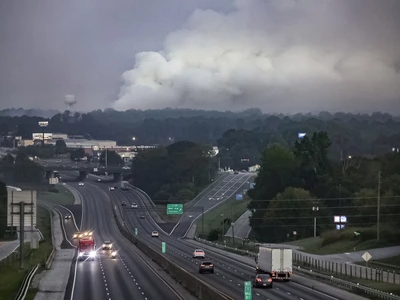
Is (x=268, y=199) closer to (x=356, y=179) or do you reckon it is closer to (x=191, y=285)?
(x=356, y=179)

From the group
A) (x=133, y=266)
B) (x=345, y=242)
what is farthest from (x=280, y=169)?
(x=133, y=266)

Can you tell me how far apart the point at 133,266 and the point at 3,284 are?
20.3 metres

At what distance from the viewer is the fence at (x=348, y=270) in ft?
218

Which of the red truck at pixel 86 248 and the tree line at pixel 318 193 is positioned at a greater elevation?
the tree line at pixel 318 193

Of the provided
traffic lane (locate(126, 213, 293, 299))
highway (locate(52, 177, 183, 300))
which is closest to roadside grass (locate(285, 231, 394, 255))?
traffic lane (locate(126, 213, 293, 299))

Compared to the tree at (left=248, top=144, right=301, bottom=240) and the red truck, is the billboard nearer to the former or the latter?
the red truck

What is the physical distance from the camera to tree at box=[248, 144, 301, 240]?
156m

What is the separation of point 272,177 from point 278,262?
99.8 meters

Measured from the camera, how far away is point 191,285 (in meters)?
56.9

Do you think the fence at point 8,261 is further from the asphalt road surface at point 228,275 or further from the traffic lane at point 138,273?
the asphalt road surface at point 228,275

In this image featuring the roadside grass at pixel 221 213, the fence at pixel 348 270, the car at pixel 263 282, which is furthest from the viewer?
the roadside grass at pixel 221 213

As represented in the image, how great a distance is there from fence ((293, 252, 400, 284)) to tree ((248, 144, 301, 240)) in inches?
2509

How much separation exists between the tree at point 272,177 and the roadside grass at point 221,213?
23.1ft

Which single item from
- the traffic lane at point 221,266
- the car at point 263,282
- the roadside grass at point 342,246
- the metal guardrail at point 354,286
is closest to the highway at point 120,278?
the traffic lane at point 221,266
